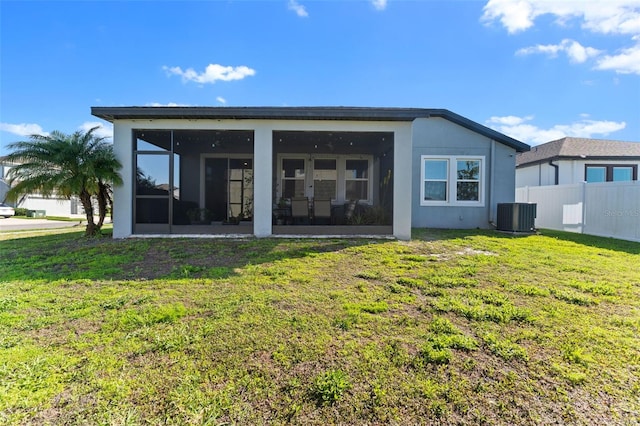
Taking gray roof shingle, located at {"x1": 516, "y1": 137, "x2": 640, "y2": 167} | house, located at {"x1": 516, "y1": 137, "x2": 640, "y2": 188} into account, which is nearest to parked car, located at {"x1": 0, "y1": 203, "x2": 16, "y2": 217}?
gray roof shingle, located at {"x1": 516, "y1": 137, "x2": 640, "y2": 167}

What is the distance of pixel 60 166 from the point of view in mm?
8180

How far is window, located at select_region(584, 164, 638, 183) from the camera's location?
16812 millimetres

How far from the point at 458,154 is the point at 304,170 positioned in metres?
6.06

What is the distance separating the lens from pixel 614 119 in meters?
21.7

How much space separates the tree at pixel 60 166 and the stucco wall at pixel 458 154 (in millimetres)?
9851

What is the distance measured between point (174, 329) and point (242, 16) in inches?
393

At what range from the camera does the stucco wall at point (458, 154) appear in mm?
11867

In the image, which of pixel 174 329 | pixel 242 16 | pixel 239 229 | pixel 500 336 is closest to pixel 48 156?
pixel 239 229

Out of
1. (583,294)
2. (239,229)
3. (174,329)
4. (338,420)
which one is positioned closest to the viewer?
(338,420)

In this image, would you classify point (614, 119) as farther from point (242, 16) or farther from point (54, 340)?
point (54, 340)

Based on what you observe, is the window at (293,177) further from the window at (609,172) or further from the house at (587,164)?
the window at (609,172)

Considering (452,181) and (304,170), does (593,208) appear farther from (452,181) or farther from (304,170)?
(304,170)

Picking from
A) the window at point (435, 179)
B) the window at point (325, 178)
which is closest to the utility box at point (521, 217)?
the window at point (435, 179)

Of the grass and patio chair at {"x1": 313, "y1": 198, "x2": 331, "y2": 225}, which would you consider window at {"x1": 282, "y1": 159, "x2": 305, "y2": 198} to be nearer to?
patio chair at {"x1": 313, "y1": 198, "x2": 331, "y2": 225}
